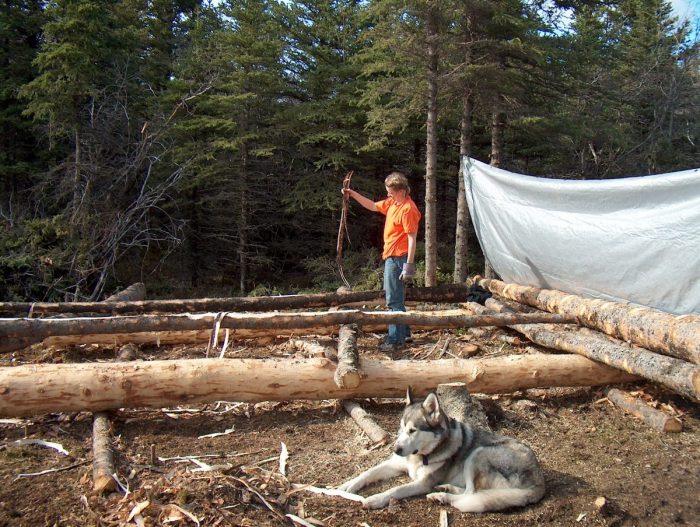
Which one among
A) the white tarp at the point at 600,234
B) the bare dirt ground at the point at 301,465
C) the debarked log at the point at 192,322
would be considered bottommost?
the bare dirt ground at the point at 301,465

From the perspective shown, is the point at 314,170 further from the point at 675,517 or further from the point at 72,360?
the point at 675,517

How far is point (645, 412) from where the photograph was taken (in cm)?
489

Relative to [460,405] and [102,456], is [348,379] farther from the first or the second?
[102,456]

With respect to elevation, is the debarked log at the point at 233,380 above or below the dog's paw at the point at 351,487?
above

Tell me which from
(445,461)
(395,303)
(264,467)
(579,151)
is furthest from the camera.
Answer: (579,151)

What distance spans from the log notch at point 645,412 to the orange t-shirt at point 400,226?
9.69ft

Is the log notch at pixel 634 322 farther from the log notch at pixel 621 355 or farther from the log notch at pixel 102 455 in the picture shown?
the log notch at pixel 102 455

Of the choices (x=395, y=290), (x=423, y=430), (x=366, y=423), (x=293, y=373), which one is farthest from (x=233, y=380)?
(x=395, y=290)

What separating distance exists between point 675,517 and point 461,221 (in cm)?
917

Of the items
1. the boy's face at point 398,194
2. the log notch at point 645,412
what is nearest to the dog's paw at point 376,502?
the log notch at point 645,412

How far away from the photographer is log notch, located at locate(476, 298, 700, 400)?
4.53 m

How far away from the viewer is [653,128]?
18391 millimetres

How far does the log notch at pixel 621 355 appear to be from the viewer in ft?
14.9

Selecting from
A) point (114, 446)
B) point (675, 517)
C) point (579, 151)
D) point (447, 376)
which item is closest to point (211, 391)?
point (114, 446)
